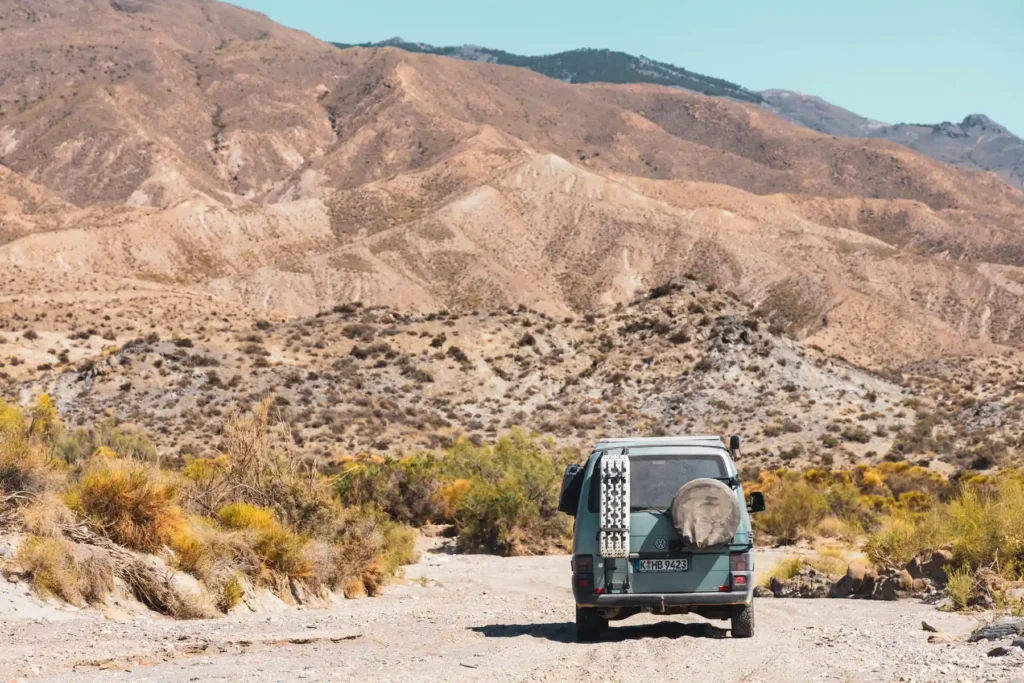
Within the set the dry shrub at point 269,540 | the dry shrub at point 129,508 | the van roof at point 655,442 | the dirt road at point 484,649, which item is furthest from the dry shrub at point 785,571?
the dry shrub at point 129,508

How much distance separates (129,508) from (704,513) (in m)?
6.34

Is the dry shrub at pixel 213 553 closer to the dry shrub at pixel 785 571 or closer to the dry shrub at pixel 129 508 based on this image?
the dry shrub at pixel 129 508

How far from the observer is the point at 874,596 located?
52.7ft

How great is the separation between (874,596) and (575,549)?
6788 mm

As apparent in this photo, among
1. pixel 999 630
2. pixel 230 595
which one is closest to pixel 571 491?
pixel 230 595

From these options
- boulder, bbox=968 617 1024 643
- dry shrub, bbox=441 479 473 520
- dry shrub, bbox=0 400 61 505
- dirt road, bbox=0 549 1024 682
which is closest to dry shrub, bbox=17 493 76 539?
dry shrub, bbox=0 400 61 505

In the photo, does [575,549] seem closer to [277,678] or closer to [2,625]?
[277,678]

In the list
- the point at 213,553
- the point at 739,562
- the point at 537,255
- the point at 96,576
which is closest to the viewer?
the point at 739,562

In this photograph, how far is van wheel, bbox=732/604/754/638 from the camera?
11055 mm

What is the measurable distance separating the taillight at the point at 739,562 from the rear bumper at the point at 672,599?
21cm

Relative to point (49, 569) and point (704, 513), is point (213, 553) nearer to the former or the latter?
point (49, 569)

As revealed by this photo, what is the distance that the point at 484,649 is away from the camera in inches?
422

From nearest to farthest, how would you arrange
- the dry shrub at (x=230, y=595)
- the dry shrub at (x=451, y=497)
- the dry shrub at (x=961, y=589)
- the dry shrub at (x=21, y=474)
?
the dry shrub at (x=21, y=474) < the dry shrub at (x=230, y=595) < the dry shrub at (x=961, y=589) < the dry shrub at (x=451, y=497)

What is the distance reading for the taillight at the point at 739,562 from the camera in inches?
420
